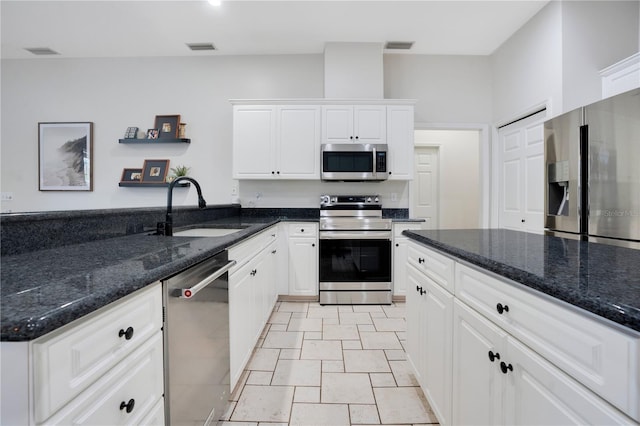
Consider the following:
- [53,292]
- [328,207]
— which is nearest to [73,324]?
[53,292]

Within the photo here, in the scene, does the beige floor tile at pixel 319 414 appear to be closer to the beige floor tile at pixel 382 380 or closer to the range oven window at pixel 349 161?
the beige floor tile at pixel 382 380

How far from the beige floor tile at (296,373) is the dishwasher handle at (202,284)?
0.89 meters

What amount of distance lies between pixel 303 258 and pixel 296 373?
4.94 ft

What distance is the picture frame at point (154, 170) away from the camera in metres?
3.98

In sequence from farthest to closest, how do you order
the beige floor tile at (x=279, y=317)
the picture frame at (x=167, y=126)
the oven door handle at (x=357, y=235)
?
the picture frame at (x=167, y=126) < the oven door handle at (x=357, y=235) < the beige floor tile at (x=279, y=317)

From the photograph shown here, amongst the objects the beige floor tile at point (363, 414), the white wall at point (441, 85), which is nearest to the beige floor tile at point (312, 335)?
the beige floor tile at point (363, 414)

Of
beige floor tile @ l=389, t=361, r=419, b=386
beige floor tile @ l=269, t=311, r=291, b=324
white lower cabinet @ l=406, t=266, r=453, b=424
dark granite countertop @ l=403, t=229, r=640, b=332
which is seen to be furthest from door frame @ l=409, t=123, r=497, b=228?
dark granite countertop @ l=403, t=229, r=640, b=332

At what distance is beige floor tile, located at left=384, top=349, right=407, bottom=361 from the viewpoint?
216cm

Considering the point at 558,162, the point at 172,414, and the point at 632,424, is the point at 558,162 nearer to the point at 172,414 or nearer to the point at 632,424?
the point at 632,424

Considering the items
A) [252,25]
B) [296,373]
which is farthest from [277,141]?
[296,373]

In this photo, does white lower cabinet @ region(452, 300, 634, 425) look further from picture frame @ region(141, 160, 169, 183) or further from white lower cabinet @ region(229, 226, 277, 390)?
picture frame @ region(141, 160, 169, 183)

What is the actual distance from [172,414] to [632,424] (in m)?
1.20

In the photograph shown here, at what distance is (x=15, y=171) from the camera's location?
407 centimetres

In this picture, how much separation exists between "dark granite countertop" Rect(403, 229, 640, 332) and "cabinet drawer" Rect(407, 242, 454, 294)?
0.06 metres
